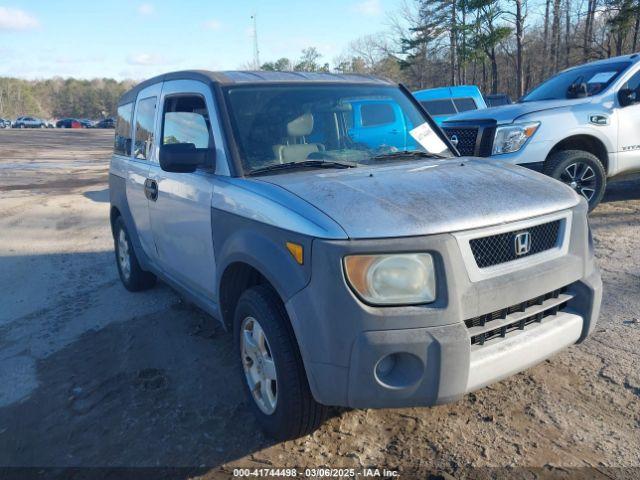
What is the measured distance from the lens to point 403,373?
2318 mm

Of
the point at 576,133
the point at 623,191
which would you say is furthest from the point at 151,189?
the point at 623,191

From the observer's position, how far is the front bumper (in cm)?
223

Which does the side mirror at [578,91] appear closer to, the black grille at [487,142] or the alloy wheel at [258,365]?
the black grille at [487,142]

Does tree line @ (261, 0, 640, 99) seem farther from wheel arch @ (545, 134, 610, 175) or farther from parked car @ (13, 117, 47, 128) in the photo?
parked car @ (13, 117, 47, 128)

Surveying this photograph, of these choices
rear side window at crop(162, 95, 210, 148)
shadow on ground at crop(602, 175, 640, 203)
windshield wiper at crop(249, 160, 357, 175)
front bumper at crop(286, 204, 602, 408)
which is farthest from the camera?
shadow on ground at crop(602, 175, 640, 203)

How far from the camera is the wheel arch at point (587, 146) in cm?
648

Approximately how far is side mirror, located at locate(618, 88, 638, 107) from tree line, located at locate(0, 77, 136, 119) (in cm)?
12720

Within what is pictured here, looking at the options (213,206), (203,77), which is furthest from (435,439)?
(203,77)

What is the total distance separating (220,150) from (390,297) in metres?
1.50

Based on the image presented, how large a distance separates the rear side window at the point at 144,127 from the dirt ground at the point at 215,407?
1446 mm

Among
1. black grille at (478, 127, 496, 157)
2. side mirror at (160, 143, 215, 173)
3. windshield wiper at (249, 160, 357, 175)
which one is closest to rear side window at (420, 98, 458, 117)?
black grille at (478, 127, 496, 157)

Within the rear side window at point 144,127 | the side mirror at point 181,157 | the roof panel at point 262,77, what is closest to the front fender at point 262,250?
the side mirror at point 181,157

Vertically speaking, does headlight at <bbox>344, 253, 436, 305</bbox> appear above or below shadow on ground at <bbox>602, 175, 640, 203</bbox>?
above

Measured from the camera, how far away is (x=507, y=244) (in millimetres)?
2502
